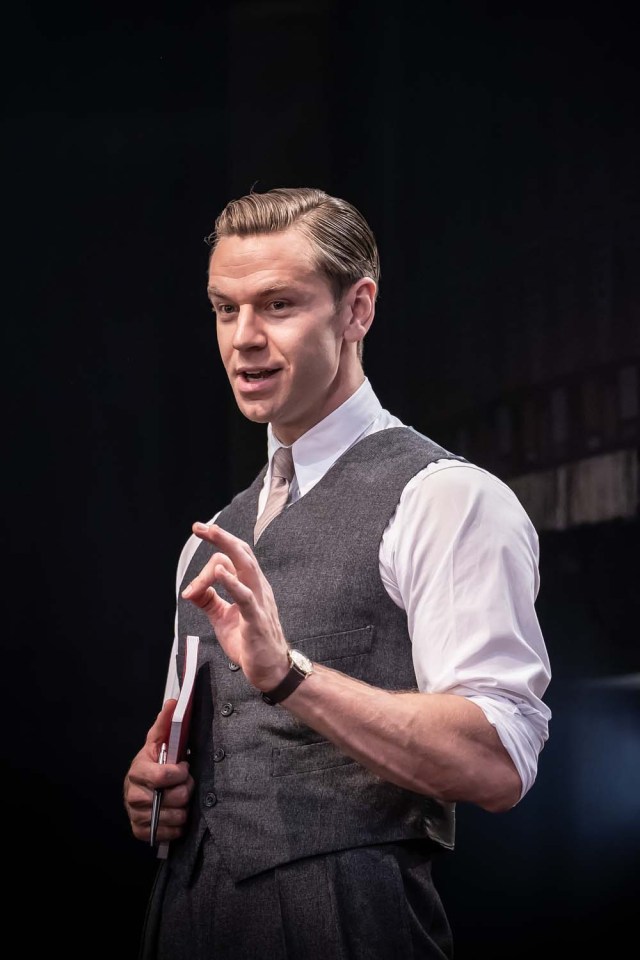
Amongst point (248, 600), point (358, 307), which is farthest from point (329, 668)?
point (358, 307)

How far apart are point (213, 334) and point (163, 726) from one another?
118cm

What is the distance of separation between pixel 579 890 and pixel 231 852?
1.18m

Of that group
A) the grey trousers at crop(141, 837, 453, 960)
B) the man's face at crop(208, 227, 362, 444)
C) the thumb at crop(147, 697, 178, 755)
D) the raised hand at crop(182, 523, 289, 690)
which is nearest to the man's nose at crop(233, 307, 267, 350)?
the man's face at crop(208, 227, 362, 444)

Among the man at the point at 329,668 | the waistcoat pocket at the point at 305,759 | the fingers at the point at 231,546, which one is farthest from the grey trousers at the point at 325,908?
the fingers at the point at 231,546

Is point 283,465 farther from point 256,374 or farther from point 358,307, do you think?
point 358,307

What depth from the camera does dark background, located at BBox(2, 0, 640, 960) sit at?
8.11 feet

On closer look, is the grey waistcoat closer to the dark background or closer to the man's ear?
the man's ear

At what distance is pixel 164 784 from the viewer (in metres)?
1.61

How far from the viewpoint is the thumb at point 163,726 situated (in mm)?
1634

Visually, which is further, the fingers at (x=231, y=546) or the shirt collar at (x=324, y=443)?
the shirt collar at (x=324, y=443)

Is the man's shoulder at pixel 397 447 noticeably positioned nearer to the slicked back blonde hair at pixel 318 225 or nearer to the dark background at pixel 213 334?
the slicked back blonde hair at pixel 318 225

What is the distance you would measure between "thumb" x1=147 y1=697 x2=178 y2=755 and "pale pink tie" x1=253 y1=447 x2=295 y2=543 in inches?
10.5

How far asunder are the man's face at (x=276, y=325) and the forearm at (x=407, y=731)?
45 cm

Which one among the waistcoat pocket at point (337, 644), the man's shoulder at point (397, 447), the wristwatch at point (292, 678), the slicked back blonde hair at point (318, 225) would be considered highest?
the slicked back blonde hair at point (318, 225)
